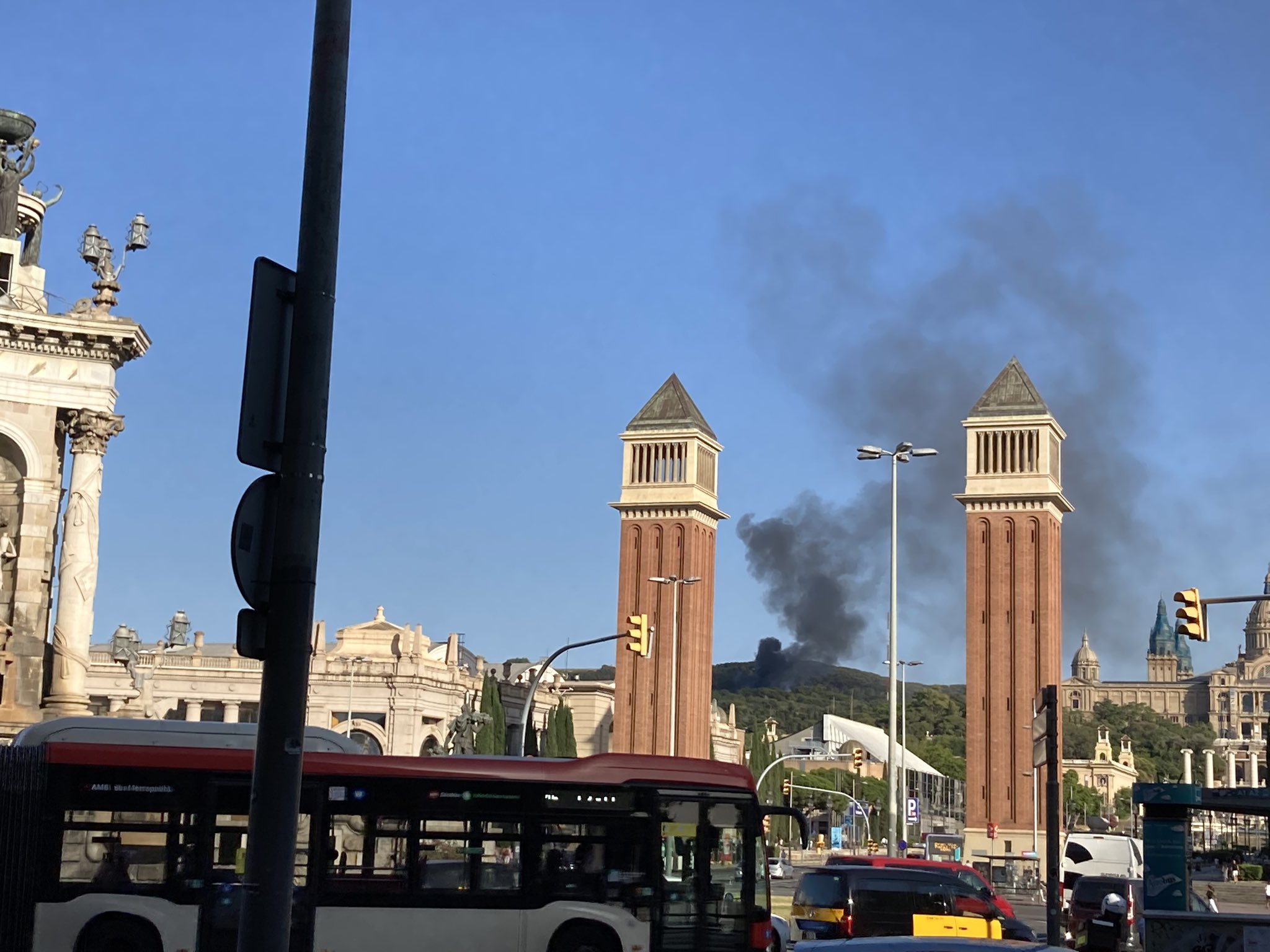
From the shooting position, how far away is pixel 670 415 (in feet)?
344

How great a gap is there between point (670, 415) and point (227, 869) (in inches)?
3521

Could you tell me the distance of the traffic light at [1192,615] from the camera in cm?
2958

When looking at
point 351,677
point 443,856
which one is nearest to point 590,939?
point 443,856

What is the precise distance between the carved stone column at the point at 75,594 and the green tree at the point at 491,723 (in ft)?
174

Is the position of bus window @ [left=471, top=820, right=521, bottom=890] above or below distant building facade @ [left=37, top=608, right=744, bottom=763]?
below

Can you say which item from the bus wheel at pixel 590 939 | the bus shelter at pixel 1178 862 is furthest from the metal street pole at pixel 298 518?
the bus wheel at pixel 590 939

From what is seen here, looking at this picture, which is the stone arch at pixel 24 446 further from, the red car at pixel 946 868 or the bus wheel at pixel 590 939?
the bus wheel at pixel 590 939

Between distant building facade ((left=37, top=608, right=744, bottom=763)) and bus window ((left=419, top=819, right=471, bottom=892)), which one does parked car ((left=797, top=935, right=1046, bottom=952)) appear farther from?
distant building facade ((left=37, top=608, right=744, bottom=763))

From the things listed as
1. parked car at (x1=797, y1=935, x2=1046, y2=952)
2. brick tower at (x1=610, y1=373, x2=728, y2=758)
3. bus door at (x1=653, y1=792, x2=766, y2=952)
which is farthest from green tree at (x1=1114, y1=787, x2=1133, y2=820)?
parked car at (x1=797, y1=935, x2=1046, y2=952)

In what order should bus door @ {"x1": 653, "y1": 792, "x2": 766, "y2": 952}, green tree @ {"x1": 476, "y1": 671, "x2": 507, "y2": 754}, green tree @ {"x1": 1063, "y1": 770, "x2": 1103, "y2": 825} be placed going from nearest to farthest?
bus door @ {"x1": 653, "y1": 792, "x2": 766, "y2": 952}, green tree @ {"x1": 476, "y1": 671, "x2": 507, "y2": 754}, green tree @ {"x1": 1063, "y1": 770, "x2": 1103, "y2": 825}

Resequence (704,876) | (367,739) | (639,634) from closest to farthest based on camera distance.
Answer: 1. (704,876)
2. (639,634)
3. (367,739)

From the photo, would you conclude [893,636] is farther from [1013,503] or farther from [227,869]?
[1013,503]

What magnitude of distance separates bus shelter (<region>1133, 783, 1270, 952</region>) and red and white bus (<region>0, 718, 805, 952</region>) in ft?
26.2

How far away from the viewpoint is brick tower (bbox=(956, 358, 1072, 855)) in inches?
3504
